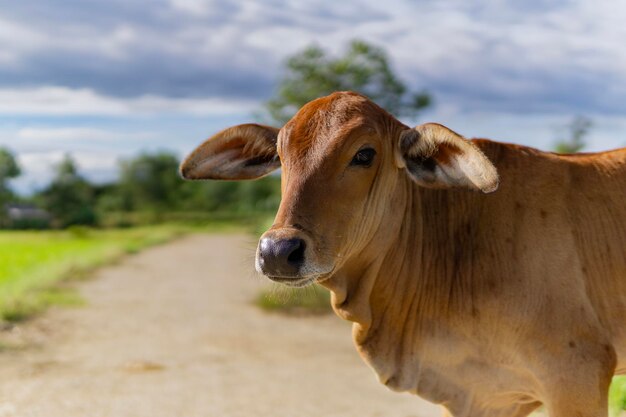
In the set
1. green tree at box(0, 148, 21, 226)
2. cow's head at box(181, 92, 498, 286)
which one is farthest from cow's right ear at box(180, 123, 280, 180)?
green tree at box(0, 148, 21, 226)

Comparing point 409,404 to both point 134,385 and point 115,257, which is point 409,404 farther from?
point 115,257

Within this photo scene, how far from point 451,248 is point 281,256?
63.6 inches

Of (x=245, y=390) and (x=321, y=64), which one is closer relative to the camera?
(x=245, y=390)

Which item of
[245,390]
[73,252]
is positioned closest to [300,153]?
[245,390]

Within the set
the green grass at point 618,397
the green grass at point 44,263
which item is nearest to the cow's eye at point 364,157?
the green grass at point 618,397

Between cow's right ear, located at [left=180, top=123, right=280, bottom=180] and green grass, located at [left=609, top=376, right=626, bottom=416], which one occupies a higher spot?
cow's right ear, located at [left=180, top=123, right=280, bottom=180]

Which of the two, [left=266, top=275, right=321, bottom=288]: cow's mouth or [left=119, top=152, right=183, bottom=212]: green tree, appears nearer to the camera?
[left=266, top=275, right=321, bottom=288]: cow's mouth

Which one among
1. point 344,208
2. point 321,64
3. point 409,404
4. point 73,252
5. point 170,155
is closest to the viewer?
point 344,208

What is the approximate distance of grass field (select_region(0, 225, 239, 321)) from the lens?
1808 cm

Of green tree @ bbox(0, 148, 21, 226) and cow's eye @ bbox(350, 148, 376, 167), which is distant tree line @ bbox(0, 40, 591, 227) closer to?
green tree @ bbox(0, 148, 21, 226)

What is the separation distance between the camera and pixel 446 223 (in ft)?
18.4

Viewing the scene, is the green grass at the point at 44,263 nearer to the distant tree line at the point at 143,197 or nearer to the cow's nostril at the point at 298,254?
the distant tree line at the point at 143,197

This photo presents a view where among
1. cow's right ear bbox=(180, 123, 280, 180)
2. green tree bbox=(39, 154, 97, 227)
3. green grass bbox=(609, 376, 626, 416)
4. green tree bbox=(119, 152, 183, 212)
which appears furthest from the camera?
green tree bbox=(119, 152, 183, 212)

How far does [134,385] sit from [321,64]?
18526 millimetres
